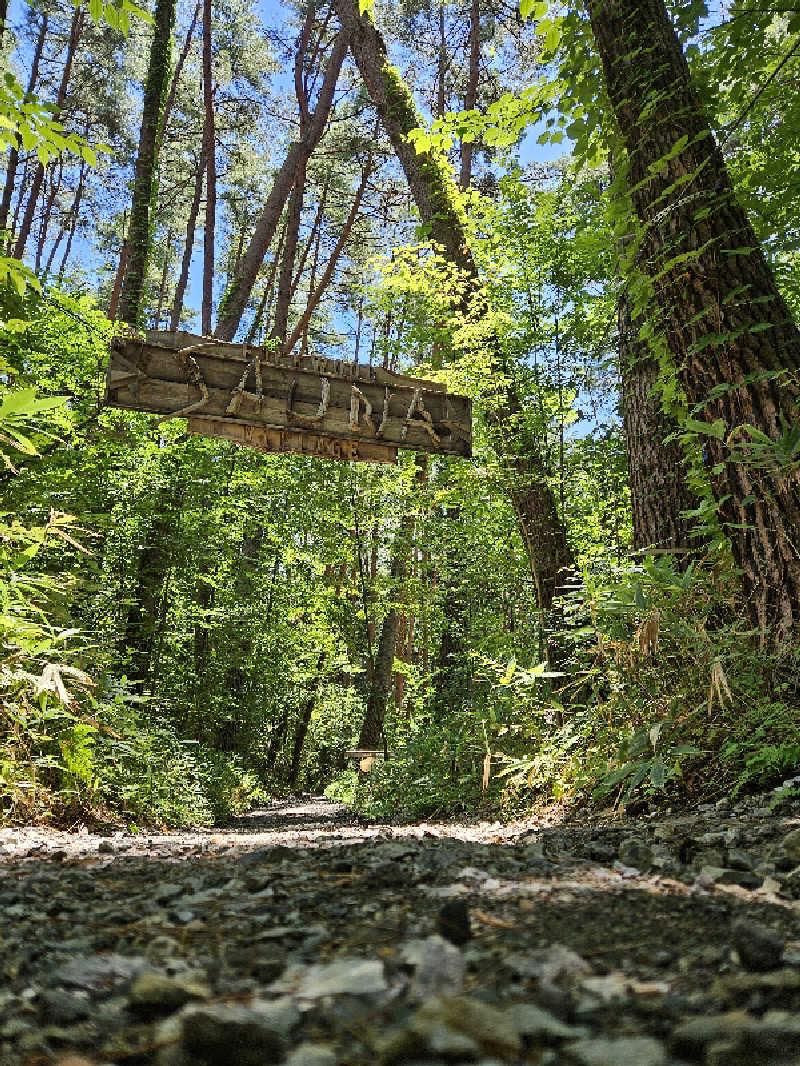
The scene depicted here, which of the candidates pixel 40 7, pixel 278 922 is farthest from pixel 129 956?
pixel 40 7

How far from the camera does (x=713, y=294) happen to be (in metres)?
3.36

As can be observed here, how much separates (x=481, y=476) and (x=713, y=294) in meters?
4.42

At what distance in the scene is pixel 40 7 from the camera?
69.6 ft

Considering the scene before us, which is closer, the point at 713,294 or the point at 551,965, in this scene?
the point at 551,965

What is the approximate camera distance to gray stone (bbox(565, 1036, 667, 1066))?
2.30ft

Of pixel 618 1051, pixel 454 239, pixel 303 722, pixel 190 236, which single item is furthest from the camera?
pixel 190 236

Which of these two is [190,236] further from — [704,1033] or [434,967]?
[704,1033]

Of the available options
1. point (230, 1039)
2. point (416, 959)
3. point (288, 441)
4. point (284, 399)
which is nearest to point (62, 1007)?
point (230, 1039)

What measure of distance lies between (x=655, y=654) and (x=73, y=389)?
7.78 meters

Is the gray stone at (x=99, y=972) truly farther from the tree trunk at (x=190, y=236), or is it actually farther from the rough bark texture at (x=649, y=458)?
the tree trunk at (x=190, y=236)

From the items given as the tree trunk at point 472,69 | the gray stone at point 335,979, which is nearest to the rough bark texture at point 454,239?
the gray stone at point 335,979

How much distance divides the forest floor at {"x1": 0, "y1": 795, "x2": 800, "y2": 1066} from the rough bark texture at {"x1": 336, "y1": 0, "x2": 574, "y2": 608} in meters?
4.95

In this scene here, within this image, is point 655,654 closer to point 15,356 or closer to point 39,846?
point 39,846

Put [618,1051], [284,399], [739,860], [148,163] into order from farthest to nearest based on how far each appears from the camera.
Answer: [148,163], [284,399], [739,860], [618,1051]
